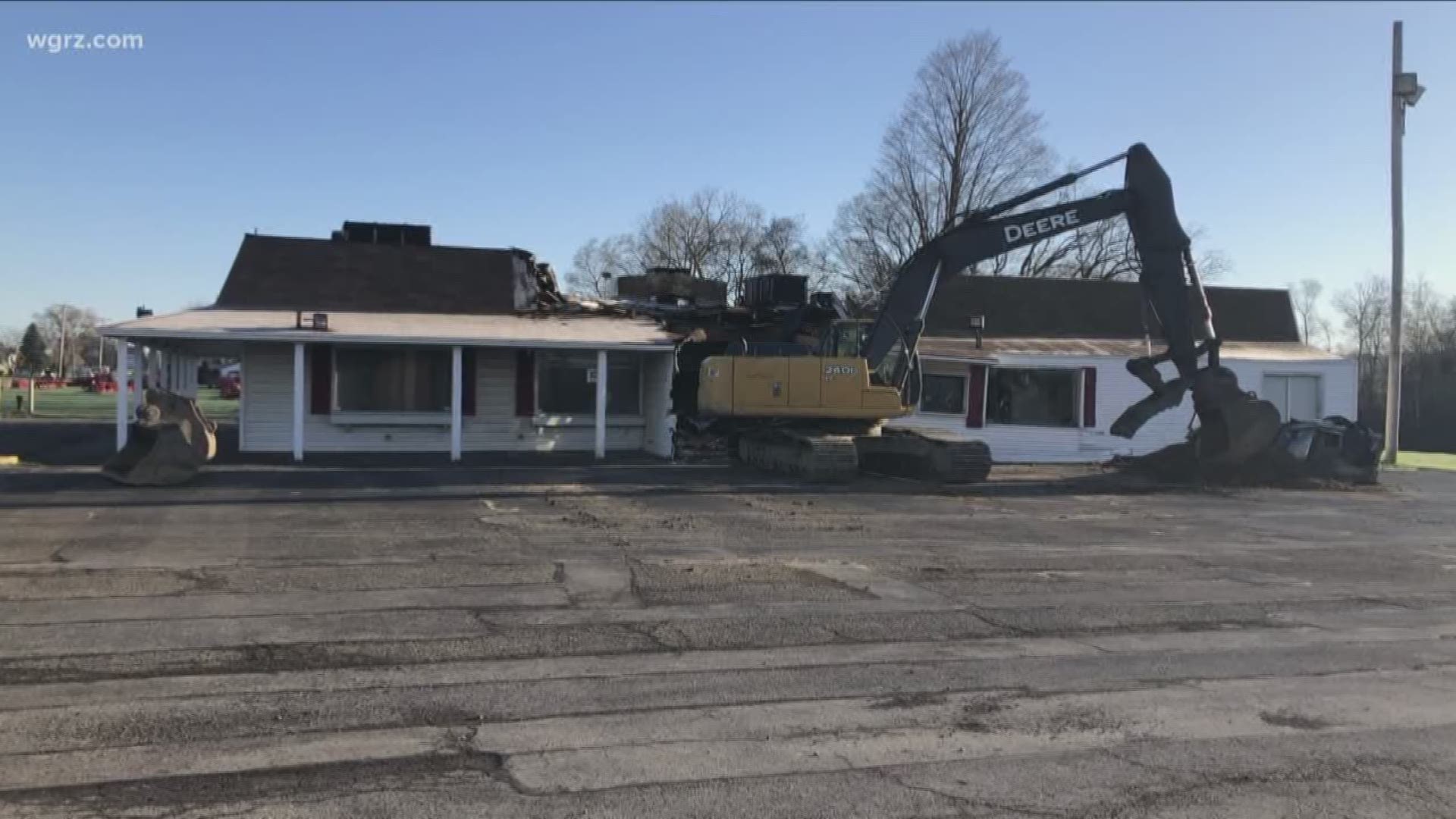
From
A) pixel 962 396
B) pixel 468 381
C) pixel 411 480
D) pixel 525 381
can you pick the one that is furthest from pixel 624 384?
pixel 962 396

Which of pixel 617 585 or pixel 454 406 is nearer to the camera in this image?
pixel 617 585

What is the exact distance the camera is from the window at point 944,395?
87.5ft

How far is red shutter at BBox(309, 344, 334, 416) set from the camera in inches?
888

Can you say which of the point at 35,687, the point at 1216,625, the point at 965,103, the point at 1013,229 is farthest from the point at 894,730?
the point at 965,103

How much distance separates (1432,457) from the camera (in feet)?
128

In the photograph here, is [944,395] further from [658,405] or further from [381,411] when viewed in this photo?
[381,411]

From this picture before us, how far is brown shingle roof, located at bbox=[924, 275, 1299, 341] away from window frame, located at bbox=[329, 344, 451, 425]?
12.5 meters

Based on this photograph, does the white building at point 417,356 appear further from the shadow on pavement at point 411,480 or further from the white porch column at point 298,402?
the shadow on pavement at point 411,480

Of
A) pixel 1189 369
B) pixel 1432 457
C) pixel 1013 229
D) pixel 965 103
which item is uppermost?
pixel 965 103

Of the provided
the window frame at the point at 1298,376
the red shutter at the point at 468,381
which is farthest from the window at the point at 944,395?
the red shutter at the point at 468,381

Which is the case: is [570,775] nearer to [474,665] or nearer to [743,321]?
[474,665]

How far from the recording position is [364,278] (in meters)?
24.5

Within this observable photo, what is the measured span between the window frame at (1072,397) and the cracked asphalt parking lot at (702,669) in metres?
12.6

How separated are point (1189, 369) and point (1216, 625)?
1343 centimetres
